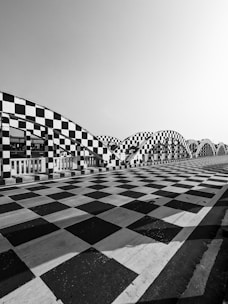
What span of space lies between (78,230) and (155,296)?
2.38 ft

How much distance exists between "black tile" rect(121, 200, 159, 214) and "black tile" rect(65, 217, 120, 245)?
424mm

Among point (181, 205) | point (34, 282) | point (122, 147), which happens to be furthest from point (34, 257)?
point (122, 147)

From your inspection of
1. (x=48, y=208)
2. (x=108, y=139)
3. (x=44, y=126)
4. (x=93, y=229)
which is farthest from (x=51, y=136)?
(x=108, y=139)

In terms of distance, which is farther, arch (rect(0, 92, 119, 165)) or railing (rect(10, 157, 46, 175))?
railing (rect(10, 157, 46, 175))

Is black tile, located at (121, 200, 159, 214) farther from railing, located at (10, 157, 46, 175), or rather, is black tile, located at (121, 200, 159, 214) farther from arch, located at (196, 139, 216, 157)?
arch, located at (196, 139, 216, 157)

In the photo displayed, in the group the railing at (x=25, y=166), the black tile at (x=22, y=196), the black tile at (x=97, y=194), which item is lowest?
the black tile at (x=97, y=194)

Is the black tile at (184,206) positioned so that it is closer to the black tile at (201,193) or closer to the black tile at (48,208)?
the black tile at (201,193)

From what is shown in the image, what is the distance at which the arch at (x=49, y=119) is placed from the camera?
124 inches

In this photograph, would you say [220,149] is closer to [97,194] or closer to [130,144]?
[130,144]

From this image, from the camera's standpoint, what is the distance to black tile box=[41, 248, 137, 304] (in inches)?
27.6

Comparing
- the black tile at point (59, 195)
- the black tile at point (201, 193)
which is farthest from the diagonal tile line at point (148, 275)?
the black tile at point (59, 195)

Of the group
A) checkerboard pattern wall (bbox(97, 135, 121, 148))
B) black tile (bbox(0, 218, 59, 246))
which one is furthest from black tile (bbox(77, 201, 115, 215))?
checkerboard pattern wall (bbox(97, 135, 121, 148))

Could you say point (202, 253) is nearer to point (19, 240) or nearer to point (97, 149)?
point (19, 240)

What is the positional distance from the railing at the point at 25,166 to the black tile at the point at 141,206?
3.14 metres
